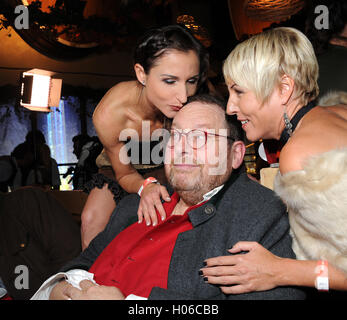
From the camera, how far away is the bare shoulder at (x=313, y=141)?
4.08ft

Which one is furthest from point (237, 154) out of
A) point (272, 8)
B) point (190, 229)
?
point (272, 8)

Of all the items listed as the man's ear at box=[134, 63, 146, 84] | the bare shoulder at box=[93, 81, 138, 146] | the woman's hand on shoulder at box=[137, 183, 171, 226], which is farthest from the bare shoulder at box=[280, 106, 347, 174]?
the bare shoulder at box=[93, 81, 138, 146]

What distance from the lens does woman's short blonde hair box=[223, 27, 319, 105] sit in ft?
5.03

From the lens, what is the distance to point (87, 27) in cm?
610

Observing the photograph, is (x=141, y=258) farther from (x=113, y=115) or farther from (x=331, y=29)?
(x=331, y=29)

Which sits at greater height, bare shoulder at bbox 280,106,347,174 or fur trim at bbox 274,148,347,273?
bare shoulder at bbox 280,106,347,174

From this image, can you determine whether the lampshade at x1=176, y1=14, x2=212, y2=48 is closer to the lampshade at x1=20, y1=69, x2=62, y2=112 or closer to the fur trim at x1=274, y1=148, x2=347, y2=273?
the lampshade at x1=20, y1=69, x2=62, y2=112

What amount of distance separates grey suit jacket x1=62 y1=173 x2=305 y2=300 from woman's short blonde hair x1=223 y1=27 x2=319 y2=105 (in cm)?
40

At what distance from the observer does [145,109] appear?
2355 millimetres

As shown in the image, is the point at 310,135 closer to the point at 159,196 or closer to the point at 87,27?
the point at 159,196

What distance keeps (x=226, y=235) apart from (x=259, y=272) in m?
0.21

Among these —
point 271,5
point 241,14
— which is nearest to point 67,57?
point 241,14
